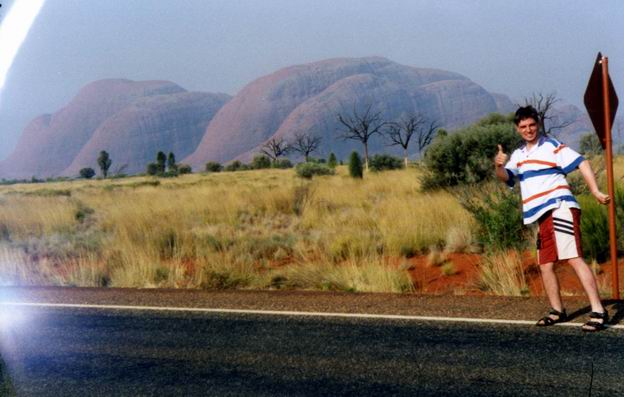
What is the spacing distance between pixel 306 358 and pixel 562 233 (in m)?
2.52

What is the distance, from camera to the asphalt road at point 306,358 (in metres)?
5.28

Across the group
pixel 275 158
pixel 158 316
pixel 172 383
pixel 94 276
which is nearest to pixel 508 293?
pixel 158 316

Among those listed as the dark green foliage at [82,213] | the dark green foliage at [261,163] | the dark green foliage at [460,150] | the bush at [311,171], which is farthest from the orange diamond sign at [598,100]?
the dark green foliage at [261,163]

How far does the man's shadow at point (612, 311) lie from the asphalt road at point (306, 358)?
1.29ft

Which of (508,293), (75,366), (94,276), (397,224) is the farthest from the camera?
(397,224)

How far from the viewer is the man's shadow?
6.79 meters

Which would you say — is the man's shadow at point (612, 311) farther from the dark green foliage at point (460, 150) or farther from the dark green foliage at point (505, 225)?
the dark green foliage at point (460, 150)

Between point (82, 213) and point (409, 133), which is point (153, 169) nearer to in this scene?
point (409, 133)

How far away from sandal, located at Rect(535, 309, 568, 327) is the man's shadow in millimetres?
173

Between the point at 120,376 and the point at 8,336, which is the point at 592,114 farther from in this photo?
the point at 8,336

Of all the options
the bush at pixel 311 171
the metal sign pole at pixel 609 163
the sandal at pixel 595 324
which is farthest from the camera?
the bush at pixel 311 171

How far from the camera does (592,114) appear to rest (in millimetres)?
8133

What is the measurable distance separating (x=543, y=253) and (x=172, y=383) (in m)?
3.48

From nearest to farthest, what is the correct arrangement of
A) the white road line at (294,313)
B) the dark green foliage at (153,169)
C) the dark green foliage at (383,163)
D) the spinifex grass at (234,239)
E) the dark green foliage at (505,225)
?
the white road line at (294,313), the spinifex grass at (234,239), the dark green foliage at (505,225), the dark green foliage at (383,163), the dark green foliage at (153,169)
